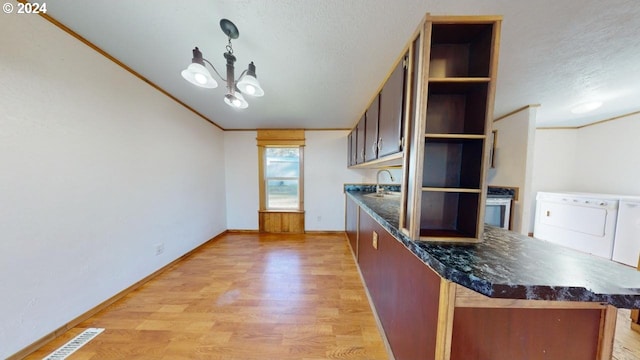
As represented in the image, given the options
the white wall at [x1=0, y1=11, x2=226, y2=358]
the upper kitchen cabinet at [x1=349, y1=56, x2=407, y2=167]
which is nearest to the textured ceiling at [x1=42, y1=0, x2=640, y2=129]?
the white wall at [x1=0, y1=11, x2=226, y2=358]

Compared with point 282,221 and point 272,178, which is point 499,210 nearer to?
point 282,221

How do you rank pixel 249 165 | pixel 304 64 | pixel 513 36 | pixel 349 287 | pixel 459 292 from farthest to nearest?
pixel 249 165, pixel 349 287, pixel 304 64, pixel 513 36, pixel 459 292

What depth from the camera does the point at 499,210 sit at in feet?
8.74

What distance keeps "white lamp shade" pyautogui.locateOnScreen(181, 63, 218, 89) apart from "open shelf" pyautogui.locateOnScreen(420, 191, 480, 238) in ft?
5.28

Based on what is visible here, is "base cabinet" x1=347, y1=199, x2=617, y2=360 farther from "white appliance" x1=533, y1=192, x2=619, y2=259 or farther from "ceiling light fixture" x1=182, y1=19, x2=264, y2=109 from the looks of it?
"white appliance" x1=533, y1=192, x2=619, y2=259

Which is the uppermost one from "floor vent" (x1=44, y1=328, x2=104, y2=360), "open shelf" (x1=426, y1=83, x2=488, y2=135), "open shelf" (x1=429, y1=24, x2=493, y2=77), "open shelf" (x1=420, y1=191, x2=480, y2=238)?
"open shelf" (x1=429, y1=24, x2=493, y2=77)

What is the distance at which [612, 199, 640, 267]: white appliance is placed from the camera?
2.41 meters

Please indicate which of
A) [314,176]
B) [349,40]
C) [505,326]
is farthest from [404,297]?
[314,176]

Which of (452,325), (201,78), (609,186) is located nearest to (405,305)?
(452,325)

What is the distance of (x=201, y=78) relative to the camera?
54.1 inches

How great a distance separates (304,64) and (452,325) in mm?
2158

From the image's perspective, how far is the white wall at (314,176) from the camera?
3.70m

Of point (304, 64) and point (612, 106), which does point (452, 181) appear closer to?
point (304, 64)

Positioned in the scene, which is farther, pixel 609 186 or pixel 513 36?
pixel 609 186
